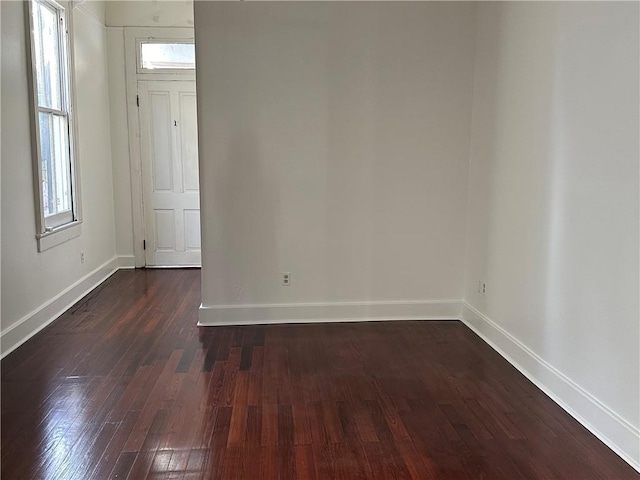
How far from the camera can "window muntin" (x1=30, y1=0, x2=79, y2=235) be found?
397 cm

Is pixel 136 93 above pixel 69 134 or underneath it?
above

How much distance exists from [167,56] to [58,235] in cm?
258

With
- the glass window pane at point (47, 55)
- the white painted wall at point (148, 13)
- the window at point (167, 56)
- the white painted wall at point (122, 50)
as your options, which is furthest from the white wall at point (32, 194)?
the window at point (167, 56)

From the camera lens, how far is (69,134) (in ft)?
15.4

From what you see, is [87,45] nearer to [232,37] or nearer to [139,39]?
[139,39]

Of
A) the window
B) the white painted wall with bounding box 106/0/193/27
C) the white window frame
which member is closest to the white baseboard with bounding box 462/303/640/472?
the white window frame

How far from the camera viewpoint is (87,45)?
5133 millimetres

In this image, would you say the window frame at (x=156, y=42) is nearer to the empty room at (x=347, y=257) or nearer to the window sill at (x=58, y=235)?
the empty room at (x=347, y=257)

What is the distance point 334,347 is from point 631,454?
183 centimetres

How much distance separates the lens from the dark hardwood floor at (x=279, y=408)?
2.23 metres

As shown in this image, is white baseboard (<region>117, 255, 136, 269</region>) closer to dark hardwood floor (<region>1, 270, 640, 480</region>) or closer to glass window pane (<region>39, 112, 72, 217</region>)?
glass window pane (<region>39, 112, 72, 217</region>)

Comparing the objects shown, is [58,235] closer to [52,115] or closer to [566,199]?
[52,115]

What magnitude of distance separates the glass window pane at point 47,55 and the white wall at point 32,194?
332 mm

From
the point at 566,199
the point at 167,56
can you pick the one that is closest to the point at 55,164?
the point at 167,56
